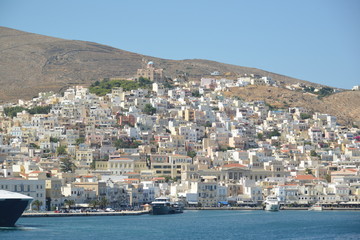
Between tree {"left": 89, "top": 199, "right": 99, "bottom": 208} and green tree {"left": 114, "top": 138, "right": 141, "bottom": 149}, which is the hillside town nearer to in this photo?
tree {"left": 89, "top": 199, "right": 99, "bottom": 208}

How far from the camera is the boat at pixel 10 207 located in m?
68.1

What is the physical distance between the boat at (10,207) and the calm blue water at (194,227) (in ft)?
3.77

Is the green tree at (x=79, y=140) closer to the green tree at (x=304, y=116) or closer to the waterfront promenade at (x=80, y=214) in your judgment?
the waterfront promenade at (x=80, y=214)

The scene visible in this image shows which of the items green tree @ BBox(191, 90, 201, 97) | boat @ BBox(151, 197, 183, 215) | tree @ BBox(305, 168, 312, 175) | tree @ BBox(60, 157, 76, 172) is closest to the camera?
boat @ BBox(151, 197, 183, 215)

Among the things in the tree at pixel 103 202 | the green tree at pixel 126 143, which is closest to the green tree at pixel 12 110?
the green tree at pixel 126 143

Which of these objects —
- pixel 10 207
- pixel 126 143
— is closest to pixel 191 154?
pixel 126 143

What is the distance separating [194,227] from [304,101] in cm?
9391

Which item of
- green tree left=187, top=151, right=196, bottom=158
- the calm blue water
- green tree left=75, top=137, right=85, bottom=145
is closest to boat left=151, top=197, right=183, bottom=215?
the calm blue water

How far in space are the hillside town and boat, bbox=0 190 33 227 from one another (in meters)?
15.0

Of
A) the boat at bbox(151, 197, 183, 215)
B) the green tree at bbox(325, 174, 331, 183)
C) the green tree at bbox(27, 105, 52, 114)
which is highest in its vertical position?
the green tree at bbox(27, 105, 52, 114)

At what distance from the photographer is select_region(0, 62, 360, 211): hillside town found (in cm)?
9850

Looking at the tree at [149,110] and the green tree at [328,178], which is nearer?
the green tree at [328,178]

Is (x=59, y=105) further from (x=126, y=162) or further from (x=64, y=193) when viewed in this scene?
(x=64, y=193)

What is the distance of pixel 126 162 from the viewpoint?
109 metres
